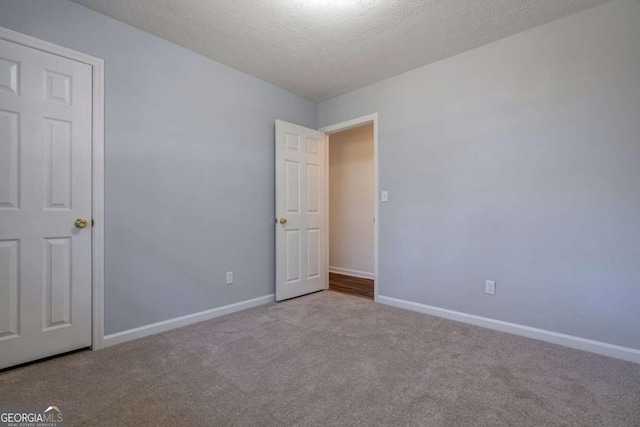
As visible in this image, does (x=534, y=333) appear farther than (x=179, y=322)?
No

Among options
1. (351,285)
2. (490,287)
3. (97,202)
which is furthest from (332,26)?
(351,285)

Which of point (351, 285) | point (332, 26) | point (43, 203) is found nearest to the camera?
point (43, 203)

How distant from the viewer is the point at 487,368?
6.24 feet

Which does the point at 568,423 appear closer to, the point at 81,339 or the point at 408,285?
the point at 408,285

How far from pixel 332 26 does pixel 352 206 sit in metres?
3.06

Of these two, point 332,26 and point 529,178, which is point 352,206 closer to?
point 529,178

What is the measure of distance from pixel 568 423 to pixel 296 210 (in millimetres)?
2805

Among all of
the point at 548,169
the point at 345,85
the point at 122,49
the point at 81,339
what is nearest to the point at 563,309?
the point at 548,169

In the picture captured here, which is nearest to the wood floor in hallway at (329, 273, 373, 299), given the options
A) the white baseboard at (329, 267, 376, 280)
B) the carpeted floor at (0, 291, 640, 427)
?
the white baseboard at (329, 267, 376, 280)

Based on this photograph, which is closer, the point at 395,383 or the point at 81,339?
the point at 395,383

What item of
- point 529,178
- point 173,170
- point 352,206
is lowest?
point 352,206

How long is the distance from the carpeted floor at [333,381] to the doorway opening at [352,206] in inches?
90.7

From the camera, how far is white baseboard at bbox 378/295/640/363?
2043 millimetres

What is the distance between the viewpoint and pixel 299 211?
3590 millimetres
